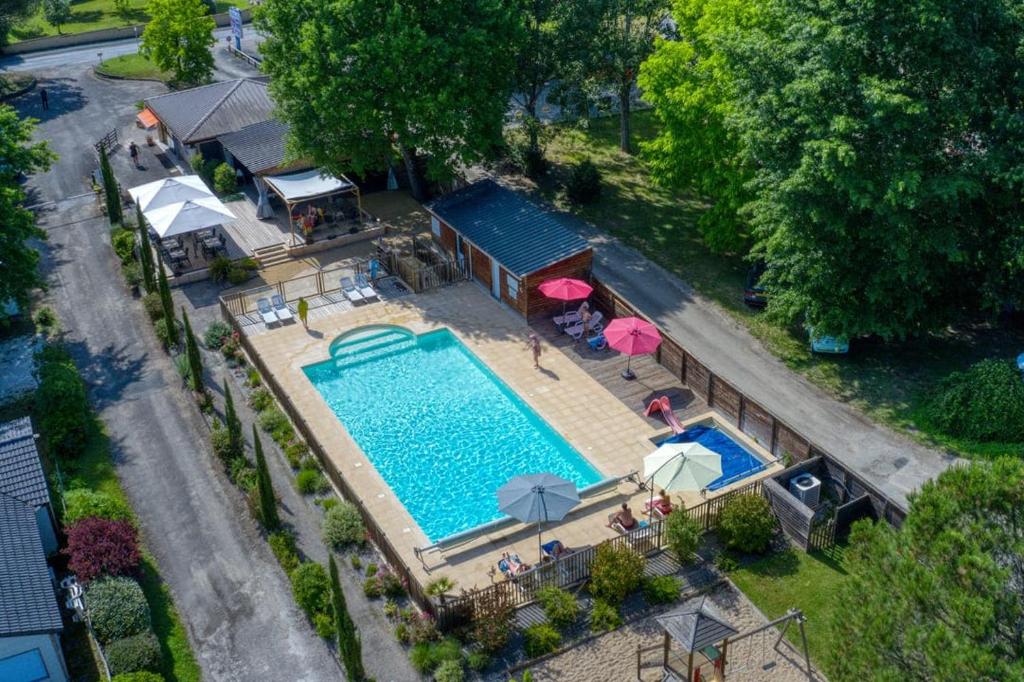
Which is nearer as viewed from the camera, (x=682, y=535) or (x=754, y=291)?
(x=682, y=535)

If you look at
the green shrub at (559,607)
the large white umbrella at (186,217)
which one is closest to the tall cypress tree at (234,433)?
the green shrub at (559,607)

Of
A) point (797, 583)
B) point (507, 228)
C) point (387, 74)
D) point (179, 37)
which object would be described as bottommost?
point (797, 583)

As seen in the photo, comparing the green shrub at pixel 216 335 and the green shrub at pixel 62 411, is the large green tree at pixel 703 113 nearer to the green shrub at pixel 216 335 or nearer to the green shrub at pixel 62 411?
the green shrub at pixel 216 335

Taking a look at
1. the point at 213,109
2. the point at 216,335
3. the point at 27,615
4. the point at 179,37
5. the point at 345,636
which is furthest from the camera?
the point at 179,37

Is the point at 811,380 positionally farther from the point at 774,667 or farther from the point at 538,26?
the point at 538,26

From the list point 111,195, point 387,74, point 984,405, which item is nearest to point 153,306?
point 111,195

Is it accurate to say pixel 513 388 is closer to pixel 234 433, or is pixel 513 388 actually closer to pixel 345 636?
pixel 234 433

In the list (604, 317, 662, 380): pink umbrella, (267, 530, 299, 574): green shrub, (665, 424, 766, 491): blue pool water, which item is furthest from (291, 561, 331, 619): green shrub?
(604, 317, 662, 380): pink umbrella
